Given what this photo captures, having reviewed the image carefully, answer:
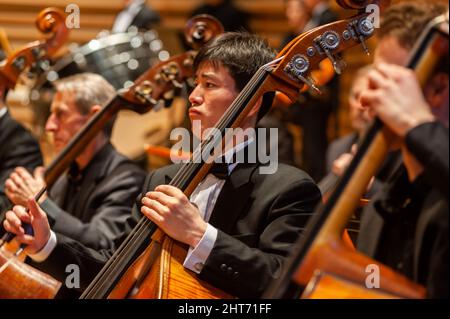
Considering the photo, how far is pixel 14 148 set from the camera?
3.81m

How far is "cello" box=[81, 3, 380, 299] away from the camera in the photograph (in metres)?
2.14

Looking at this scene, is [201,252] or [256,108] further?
[256,108]

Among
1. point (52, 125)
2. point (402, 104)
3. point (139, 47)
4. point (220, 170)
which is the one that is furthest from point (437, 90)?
point (139, 47)

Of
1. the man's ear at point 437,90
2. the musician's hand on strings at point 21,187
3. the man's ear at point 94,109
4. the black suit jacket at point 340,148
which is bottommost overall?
the black suit jacket at point 340,148

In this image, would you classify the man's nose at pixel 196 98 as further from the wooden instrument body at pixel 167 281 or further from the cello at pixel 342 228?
the cello at pixel 342 228

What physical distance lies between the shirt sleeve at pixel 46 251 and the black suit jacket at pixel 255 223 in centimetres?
47

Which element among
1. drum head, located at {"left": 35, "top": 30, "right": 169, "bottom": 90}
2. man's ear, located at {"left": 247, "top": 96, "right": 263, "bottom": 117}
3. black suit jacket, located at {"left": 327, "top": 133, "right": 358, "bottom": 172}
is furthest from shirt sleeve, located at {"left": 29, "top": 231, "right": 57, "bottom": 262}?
drum head, located at {"left": 35, "top": 30, "right": 169, "bottom": 90}

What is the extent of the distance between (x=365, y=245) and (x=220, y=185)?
2.00 feet

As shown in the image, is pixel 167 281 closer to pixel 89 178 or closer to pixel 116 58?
pixel 89 178

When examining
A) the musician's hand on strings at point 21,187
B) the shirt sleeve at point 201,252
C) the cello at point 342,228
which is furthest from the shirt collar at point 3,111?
the cello at point 342,228

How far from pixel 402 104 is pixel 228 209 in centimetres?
85

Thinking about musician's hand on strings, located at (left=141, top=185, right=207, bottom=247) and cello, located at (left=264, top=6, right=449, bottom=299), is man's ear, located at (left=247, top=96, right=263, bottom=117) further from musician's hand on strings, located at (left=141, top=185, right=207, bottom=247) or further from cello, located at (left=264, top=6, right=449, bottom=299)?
cello, located at (left=264, top=6, right=449, bottom=299)

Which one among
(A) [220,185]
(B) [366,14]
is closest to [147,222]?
(A) [220,185]

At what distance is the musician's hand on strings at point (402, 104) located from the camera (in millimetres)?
1623
